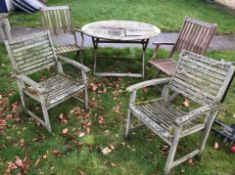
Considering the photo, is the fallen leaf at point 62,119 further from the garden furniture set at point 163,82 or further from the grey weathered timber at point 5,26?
the grey weathered timber at point 5,26

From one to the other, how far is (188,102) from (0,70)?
3770 mm

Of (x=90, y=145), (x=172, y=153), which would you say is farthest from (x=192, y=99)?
(x=90, y=145)

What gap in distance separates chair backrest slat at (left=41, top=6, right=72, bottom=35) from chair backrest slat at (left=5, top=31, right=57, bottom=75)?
1.17 metres

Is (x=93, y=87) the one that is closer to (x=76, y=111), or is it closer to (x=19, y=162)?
(x=76, y=111)

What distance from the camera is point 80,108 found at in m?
4.68

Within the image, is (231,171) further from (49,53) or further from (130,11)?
(130,11)

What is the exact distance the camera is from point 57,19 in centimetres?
560

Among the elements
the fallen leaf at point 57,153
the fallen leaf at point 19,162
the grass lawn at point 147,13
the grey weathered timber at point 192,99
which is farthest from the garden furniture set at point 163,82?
the grass lawn at point 147,13

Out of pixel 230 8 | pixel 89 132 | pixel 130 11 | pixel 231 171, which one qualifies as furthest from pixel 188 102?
pixel 230 8

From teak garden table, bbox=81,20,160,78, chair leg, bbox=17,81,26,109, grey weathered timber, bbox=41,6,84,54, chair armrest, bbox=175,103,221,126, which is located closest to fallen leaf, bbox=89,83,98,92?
teak garden table, bbox=81,20,160,78

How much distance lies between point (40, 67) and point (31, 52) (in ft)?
0.92

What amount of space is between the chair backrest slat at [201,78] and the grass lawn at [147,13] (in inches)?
171

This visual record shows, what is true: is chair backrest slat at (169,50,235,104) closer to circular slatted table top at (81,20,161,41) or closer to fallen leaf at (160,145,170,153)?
fallen leaf at (160,145,170,153)

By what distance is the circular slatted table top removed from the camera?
4.95 meters
